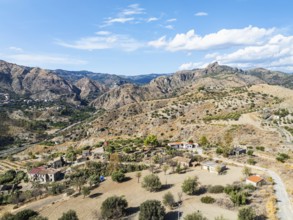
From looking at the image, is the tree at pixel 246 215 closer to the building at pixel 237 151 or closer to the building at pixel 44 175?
the building at pixel 237 151

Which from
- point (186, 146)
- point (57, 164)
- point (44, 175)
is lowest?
point (57, 164)

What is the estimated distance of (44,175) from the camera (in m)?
63.1

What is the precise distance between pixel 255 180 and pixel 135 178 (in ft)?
71.1

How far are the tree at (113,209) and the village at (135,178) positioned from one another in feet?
4.92

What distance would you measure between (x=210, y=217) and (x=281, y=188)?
1390 cm

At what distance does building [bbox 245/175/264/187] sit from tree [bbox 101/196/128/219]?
1976cm

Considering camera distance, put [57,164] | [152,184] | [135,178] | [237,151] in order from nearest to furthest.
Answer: [152,184] < [135,178] < [237,151] < [57,164]

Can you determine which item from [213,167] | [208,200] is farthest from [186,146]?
[208,200]

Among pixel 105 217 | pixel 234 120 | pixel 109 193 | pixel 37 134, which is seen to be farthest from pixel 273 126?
pixel 37 134

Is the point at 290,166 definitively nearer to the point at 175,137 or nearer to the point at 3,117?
the point at 175,137

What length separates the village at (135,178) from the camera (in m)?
38.2

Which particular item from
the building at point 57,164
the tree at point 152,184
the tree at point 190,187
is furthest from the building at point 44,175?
the tree at point 190,187

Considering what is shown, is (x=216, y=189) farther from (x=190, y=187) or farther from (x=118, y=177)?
(x=118, y=177)

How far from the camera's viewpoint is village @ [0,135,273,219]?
3822 centimetres
